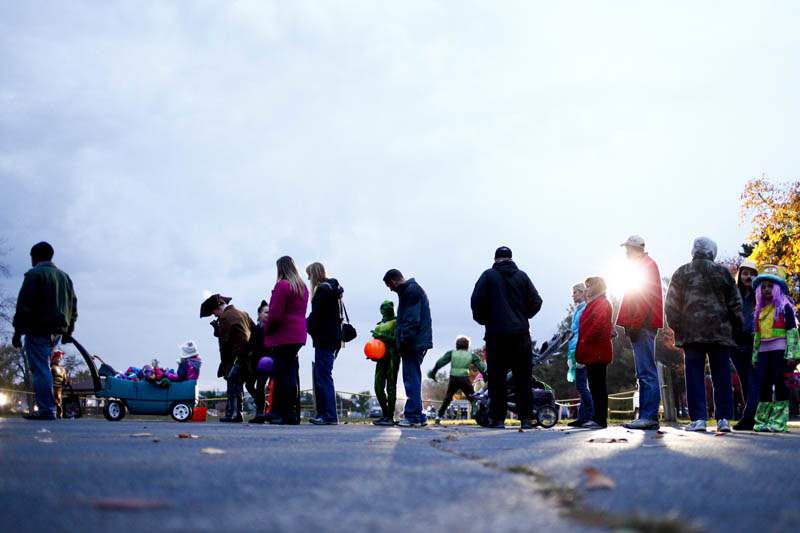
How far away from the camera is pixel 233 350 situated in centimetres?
1394

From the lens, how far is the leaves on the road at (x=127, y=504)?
8.47 feet

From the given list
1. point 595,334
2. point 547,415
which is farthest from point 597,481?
point 547,415

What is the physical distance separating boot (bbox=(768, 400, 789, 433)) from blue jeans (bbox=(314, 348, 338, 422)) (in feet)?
17.4

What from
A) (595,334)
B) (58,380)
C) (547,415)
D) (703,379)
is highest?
(595,334)

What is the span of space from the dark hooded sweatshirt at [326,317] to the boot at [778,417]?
5.31m

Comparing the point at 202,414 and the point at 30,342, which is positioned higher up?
the point at 30,342

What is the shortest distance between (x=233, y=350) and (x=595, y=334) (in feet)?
18.6

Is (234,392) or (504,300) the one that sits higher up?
(504,300)

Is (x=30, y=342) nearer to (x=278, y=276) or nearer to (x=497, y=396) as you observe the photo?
(x=278, y=276)

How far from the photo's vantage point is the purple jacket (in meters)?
11.6

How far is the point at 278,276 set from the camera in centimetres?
1193

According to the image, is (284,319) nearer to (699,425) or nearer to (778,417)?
(699,425)

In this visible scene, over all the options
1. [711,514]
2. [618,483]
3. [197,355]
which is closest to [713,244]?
[618,483]

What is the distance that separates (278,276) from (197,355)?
262 inches
